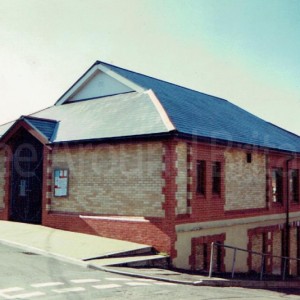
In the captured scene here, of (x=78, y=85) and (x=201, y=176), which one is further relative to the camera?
(x=78, y=85)

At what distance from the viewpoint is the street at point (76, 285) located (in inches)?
315

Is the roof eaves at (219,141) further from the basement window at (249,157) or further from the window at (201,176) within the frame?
the window at (201,176)

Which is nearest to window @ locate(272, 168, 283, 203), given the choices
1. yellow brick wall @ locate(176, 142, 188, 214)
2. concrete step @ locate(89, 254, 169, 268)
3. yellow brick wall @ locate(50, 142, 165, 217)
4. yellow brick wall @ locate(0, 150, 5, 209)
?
yellow brick wall @ locate(176, 142, 188, 214)

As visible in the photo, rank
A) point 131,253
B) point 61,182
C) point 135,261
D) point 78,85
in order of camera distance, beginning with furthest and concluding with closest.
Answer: point 78,85, point 61,182, point 131,253, point 135,261

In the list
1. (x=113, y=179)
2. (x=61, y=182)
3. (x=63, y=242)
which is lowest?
(x=63, y=242)

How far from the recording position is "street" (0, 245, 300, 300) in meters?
8.01

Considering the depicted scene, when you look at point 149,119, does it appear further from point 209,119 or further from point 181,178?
point 209,119

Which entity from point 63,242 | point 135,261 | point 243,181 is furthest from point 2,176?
point 243,181

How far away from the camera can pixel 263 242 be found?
18.4m

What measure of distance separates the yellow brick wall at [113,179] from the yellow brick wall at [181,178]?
0.61 metres

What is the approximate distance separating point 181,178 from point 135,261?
3.65 meters

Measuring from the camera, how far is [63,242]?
13203 mm

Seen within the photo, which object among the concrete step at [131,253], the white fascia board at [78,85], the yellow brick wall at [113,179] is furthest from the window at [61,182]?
the white fascia board at [78,85]

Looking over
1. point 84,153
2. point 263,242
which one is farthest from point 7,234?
point 263,242
